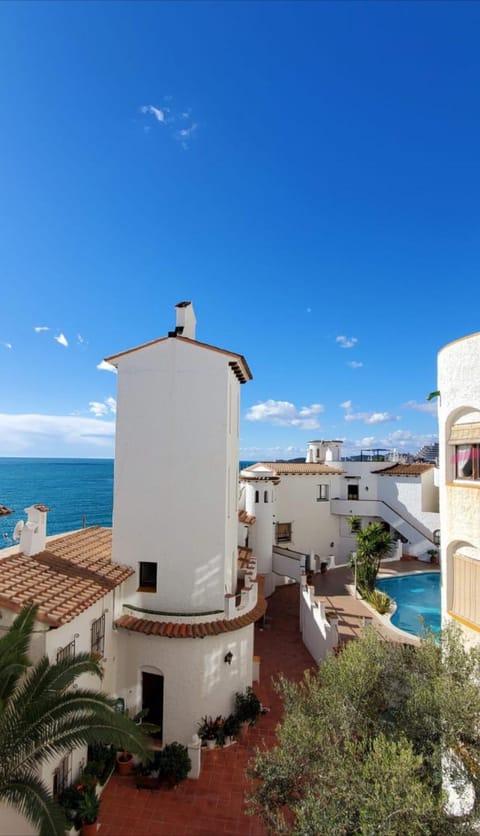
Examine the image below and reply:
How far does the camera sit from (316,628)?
68.4ft

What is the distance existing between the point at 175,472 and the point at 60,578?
5.23m

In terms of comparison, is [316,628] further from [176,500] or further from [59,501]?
[59,501]

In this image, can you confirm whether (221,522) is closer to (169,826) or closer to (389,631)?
(169,826)

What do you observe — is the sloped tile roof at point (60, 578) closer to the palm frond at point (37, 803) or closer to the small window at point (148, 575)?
the small window at point (148, 575)

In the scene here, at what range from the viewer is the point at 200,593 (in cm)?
1574

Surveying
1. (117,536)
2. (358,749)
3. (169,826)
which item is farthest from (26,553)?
(358,749)

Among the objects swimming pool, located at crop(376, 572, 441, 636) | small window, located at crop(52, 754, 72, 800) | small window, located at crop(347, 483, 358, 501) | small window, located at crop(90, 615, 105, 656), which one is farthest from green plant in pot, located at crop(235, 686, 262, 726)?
small window, located at crop(347, 483, 358, 501)

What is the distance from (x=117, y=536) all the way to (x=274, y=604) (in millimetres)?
16081

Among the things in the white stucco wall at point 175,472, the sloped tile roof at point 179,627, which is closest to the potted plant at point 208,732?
the sloped tile roof at point 179,627

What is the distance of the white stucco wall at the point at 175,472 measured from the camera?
1581cm

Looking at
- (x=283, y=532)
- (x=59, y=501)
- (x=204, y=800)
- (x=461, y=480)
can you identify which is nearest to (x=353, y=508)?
(x=283, y=532)

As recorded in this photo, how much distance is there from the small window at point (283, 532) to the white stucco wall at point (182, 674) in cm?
2097

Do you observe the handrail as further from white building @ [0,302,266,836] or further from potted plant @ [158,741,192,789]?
potted plant @ [158,741,192,789]

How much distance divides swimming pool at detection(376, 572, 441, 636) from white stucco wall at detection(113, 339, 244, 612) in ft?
47.3
